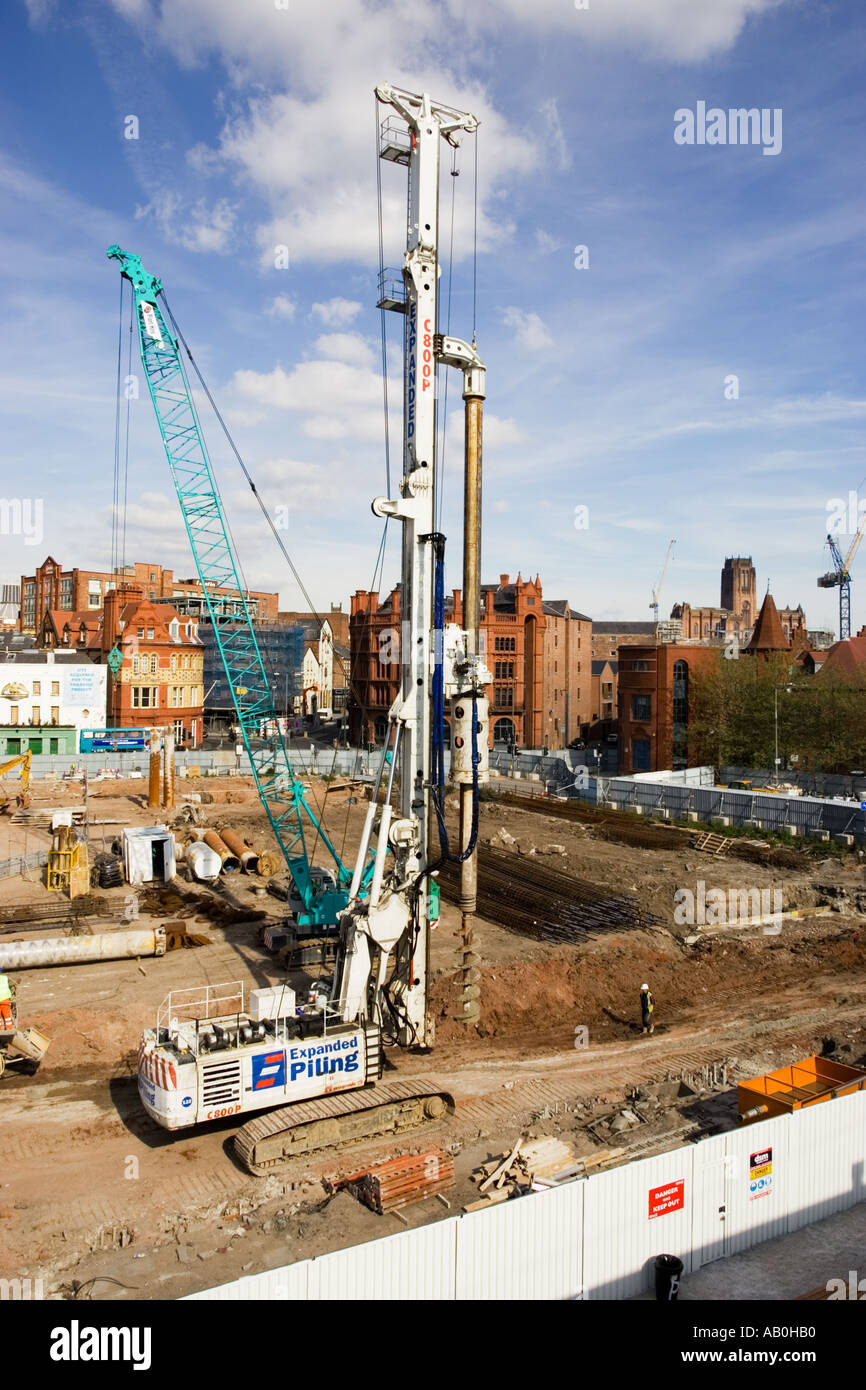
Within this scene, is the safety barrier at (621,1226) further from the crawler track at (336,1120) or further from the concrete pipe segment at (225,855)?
the concrete pipe segment at (225,855)

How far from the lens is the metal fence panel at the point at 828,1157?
1259 centimetres

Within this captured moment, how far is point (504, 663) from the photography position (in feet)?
227

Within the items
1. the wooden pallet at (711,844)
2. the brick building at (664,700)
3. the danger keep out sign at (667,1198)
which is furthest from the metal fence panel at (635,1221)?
the brick building at (664,700)

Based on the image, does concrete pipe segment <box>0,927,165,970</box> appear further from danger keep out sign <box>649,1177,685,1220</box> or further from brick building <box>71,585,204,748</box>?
brick building <box>71,585,204,748</box>

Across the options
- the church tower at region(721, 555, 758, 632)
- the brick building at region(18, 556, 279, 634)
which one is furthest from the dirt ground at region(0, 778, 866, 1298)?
the church tower at region(721, 555, 758, 632)

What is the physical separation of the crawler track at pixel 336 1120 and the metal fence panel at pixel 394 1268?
5297 mm

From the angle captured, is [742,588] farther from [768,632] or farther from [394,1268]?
[394,1268]

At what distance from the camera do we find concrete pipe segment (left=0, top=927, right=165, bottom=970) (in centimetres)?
2397

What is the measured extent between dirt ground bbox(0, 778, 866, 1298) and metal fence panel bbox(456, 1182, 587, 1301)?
3.06 m

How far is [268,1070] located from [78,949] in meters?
11.8

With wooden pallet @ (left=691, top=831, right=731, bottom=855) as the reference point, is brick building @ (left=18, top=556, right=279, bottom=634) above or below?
above

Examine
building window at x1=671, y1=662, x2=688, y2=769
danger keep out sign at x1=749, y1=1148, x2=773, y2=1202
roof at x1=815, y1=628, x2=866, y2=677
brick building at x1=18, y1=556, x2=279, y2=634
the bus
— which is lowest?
danger keep out sign at x1=749, y1=1148, x2=773, y2=1202
